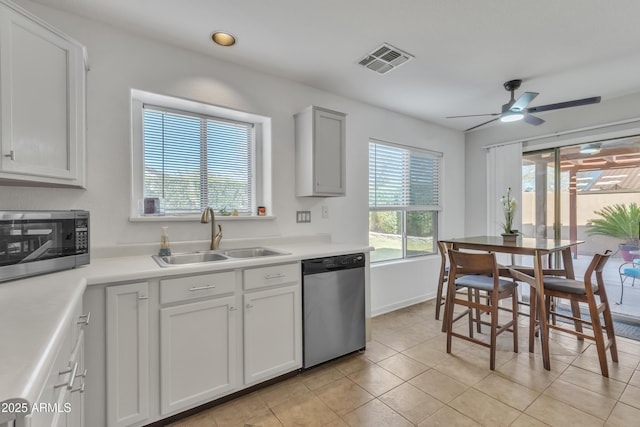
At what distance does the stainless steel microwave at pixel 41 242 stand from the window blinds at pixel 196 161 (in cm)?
74

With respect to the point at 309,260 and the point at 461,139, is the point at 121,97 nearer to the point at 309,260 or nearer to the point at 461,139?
the point at 309,260

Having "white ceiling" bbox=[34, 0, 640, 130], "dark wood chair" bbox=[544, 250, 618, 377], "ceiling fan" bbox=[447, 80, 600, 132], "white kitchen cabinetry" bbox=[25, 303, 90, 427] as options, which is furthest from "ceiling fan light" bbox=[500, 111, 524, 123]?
"white kitchen cabinetry" bbox=[25, 303, 90, 427]

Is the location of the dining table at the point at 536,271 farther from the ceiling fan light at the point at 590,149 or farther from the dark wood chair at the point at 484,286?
the ceiling fan light at the point at 590,149

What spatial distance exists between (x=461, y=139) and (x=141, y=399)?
491cm

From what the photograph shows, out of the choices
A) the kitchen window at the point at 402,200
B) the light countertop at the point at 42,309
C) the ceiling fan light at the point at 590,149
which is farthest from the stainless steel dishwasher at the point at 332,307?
the ceiling fan light at the point at 590,149

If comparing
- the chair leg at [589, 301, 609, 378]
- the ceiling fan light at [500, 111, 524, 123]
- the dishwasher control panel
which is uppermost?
the ceiling fan light at [500, 111, 524, 123]

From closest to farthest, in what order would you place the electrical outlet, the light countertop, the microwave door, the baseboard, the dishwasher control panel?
the light countertop
the microwave door
the dishwasher control panel
the electrical outlet
the baseboard

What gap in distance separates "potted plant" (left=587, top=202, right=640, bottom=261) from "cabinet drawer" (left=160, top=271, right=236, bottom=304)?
421 centimetres

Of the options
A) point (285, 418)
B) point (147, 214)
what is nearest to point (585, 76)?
point (285, 418)

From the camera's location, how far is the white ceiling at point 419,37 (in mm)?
1870

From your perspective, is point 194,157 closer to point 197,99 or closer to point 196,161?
point 196,161

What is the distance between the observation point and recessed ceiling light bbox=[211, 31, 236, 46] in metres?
2.15

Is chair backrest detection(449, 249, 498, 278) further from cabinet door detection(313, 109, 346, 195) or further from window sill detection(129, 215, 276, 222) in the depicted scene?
window sill detection(129, 215, 276, 222)

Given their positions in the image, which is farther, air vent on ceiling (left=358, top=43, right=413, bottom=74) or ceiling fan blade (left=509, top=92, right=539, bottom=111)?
ceiling fan blade (left=509, top=92, right=539, bottom=111)
